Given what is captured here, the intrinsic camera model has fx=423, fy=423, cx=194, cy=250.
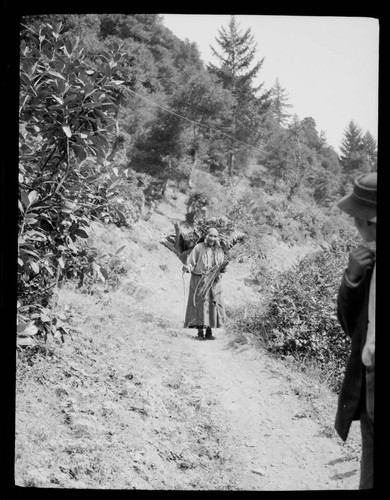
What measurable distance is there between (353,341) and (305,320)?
2.51m

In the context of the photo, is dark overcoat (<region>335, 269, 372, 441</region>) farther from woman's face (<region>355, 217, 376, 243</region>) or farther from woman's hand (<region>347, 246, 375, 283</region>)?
woman's face (<region>355, 217, 376, 243</region>)

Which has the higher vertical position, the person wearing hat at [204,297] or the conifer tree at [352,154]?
the conifer tree at [352,154]

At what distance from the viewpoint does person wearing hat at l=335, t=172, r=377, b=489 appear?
182 cm

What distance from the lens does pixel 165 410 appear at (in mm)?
2922

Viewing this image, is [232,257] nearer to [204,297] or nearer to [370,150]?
[204,297]

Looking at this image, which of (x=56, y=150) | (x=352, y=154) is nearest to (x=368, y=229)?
(x=352, y=154)

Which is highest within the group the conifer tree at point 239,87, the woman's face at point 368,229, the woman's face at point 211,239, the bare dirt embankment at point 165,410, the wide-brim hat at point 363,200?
the conifer tree at point 239,87

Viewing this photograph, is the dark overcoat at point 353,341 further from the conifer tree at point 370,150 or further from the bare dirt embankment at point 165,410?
the conifer tree at point 370,150

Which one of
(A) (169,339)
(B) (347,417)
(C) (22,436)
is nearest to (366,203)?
(B) (347,417)

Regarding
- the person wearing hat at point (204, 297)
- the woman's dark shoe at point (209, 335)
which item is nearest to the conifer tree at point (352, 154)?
the person wearing hat at point (204, 297)

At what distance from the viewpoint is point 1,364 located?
213cm

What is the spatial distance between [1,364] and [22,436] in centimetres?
62

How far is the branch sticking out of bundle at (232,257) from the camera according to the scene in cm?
403

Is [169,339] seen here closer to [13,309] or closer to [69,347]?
[69,347]
